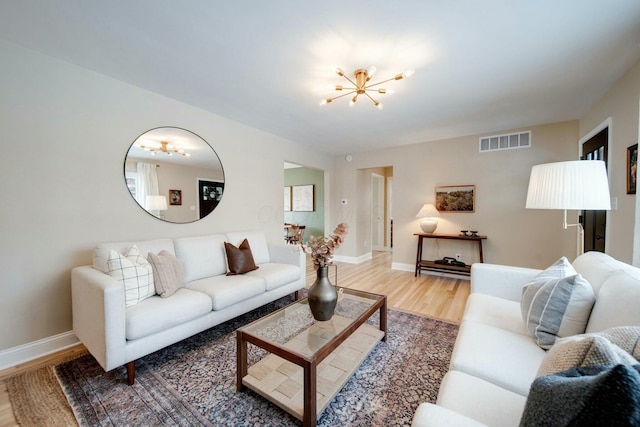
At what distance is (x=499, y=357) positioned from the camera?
1.21m

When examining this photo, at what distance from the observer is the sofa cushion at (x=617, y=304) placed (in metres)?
0.94

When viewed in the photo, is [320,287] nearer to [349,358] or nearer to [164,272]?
[349,358]

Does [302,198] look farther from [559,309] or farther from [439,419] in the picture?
[439,419]

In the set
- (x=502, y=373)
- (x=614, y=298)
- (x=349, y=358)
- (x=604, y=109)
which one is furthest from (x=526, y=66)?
(x=349, y=358)

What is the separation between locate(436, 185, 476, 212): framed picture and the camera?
13.5ft

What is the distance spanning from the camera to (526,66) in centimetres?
214

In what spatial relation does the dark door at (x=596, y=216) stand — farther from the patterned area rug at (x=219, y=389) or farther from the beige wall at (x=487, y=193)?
the patterned area rug at (x=219, y=389)

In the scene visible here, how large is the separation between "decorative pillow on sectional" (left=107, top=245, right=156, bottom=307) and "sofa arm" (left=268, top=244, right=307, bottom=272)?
151 centimetres

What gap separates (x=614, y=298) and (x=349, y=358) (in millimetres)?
1475

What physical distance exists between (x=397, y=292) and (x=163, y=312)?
2812 millimetres

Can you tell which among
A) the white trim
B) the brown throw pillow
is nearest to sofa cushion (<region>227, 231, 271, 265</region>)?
the brown throw pillow

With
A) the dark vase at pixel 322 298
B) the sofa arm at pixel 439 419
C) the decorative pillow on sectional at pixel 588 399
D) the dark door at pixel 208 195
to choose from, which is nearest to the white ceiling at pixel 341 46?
the dark door at pixel 208 195

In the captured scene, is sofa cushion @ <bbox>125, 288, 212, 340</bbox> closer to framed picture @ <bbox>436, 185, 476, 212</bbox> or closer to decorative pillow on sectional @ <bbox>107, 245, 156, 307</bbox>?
decorative pillow on sectional @ <bbox>107, 245, 156, 307</bbox>

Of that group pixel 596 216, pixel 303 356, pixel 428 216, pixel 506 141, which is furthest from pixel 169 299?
pixel 506 141
